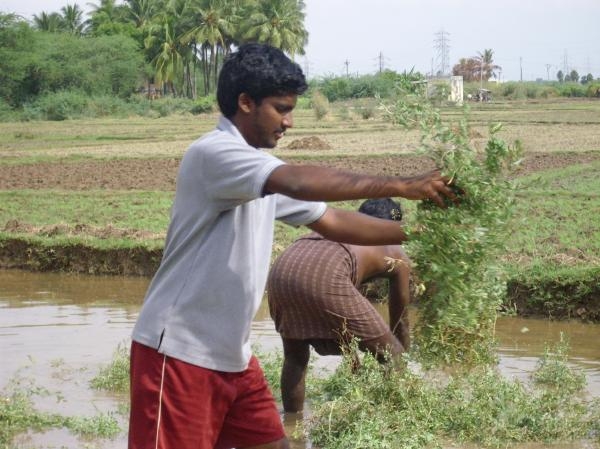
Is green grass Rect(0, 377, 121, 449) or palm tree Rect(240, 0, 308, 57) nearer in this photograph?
green grass Rect(0, 377, 121, 449)

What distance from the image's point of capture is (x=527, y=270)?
27.8 feet

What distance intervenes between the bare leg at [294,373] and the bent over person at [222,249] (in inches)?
82.5

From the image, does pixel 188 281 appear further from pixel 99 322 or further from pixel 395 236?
pixel 99 322

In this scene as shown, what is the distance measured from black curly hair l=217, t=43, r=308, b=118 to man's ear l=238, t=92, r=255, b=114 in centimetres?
1

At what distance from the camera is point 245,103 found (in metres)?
3.19

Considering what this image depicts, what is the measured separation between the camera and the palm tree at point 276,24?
6700 centimetres

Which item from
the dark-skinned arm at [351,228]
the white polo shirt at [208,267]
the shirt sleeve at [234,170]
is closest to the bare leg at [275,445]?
the white polo shirt at [208,267]

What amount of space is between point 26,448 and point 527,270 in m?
4.76

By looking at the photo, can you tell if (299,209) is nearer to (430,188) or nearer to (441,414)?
(430,188)

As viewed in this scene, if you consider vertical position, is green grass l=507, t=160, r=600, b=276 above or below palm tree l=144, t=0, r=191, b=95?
below

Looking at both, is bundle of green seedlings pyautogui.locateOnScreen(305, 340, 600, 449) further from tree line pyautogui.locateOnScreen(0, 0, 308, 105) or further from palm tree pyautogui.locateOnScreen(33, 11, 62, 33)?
palm tree pyautogui.locateOnScreen(33, 11, 62, 33)

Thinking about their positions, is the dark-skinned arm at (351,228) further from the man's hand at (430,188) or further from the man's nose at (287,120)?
the man's nose at (287,120)

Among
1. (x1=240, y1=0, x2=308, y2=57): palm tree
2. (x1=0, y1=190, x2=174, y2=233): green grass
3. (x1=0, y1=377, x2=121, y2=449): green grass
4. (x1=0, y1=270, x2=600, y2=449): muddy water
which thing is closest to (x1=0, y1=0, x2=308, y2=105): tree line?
(x1=240, y1=0, x2=308, y2=57): palm tree

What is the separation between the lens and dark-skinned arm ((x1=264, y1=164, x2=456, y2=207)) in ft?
9.61
